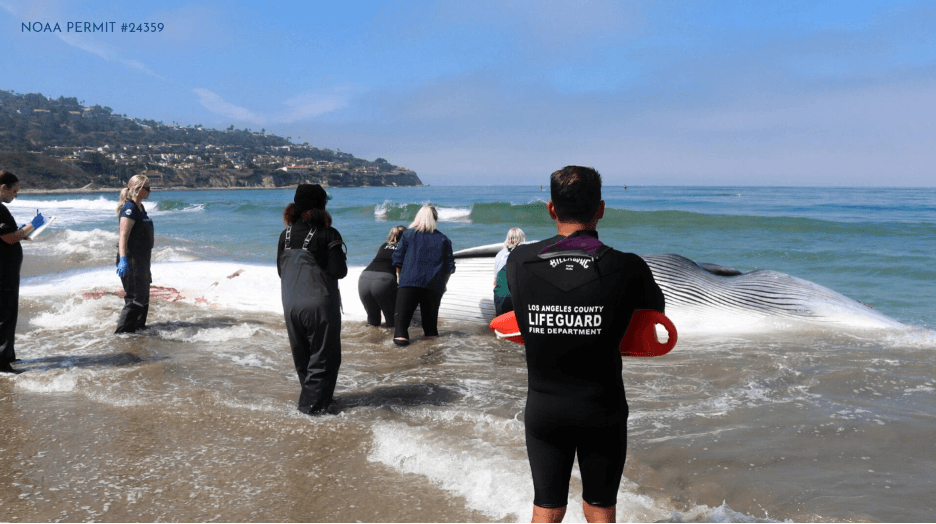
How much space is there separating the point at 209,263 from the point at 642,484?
348 inches

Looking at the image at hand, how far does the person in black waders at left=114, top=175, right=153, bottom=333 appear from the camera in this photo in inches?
247

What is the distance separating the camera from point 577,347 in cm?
208

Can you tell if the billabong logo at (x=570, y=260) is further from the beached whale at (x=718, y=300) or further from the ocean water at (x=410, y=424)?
the beached whale at (x=718, y=300)

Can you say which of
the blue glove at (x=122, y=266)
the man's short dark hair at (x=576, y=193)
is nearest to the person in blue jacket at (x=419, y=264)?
the blue glove at (x=122, y=266)

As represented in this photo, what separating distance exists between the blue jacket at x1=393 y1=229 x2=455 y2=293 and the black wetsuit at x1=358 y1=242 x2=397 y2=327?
0.63m

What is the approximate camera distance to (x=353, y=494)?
10.6 ft

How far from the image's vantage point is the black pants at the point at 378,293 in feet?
24.8

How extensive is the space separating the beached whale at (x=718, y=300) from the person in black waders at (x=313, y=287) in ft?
12.5

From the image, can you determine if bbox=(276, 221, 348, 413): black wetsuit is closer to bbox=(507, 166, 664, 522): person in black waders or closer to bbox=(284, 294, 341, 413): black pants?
bbox=(284, 294, 341, 413): black pants

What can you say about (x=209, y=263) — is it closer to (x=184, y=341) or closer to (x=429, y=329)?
(x=184, y=341)

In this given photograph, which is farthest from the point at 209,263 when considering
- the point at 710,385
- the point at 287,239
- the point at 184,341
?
the point at 710,385

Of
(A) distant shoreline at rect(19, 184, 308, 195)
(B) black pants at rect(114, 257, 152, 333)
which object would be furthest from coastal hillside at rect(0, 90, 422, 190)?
(B) black pants at rect(114, 257, 152, 333)

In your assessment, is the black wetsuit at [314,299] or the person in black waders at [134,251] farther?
the person in black waders at [134,251]

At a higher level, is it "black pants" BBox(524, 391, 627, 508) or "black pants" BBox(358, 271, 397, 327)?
"black pants" BBox(524, 391, 627, 508)
